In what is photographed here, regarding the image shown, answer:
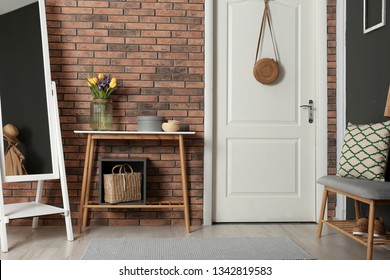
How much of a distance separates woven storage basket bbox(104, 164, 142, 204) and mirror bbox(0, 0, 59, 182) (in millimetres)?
417

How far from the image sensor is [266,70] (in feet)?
14.1

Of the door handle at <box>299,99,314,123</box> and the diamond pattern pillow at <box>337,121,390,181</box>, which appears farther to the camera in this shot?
the door handle at <box>299,99,314,123</box>

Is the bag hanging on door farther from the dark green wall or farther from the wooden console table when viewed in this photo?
the wooden console table

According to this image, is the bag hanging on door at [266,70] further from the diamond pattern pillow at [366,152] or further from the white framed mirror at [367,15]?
the diamond pattern pillow at [366,152]

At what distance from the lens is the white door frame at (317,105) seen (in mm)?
4273

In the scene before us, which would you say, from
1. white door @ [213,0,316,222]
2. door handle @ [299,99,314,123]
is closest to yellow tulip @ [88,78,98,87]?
white door @ [213,0,316,222]

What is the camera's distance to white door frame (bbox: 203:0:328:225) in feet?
14.0

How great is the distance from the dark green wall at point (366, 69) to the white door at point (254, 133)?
46cm

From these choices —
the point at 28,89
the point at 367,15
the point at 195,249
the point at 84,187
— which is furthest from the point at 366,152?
the point at 28,89

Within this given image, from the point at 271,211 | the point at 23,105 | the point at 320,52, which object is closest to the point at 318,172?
the point at 271,211

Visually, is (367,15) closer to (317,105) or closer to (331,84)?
(331,84)

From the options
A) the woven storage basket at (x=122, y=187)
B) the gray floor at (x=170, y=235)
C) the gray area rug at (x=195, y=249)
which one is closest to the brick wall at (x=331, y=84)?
the gray floor at (x=170, y=235)

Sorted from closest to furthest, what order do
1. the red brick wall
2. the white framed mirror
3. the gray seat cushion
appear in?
the gray seat cushion, the white framed mirror, the red brick wall

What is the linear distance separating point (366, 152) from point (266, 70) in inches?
48.8
